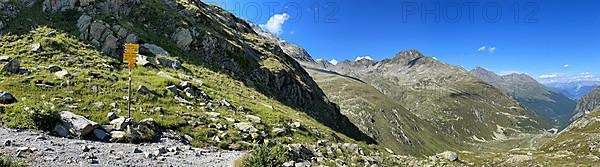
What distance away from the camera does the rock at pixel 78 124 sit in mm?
19375

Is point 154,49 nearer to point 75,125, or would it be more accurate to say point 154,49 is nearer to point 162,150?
point 75,125

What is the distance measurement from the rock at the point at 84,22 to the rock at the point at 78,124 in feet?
95.1

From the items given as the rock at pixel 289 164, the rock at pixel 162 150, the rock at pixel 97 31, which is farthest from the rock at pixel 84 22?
the rock at pixel 289 164

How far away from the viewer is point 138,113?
24328 mm

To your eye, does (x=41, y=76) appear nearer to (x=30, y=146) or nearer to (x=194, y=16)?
(x=30, y=146)

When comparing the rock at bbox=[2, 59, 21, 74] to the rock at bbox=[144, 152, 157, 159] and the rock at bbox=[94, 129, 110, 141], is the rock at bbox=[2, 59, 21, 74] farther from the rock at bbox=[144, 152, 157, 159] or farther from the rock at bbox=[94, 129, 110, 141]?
the rock at bbox=[144, 152, 157, 159]

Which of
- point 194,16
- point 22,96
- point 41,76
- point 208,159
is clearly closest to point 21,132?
point 22,96

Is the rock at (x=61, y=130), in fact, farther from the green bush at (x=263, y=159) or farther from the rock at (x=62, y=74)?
the rock at (x=62, y=74)

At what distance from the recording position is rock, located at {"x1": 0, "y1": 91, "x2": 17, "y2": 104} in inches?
871

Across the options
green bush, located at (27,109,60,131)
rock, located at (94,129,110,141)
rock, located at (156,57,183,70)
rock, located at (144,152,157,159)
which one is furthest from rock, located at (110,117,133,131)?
rock, located at (156,57,183,70)

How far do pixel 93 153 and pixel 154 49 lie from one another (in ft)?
113

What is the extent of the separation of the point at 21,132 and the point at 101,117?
4052 mm

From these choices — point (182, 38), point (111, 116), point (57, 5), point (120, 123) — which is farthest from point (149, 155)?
point (182, 38)

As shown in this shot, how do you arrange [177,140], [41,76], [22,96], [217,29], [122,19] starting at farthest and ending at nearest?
1. [217,29]
2. [122,19]
3. [41,76]
4. [22,96]
5. [177,140]
